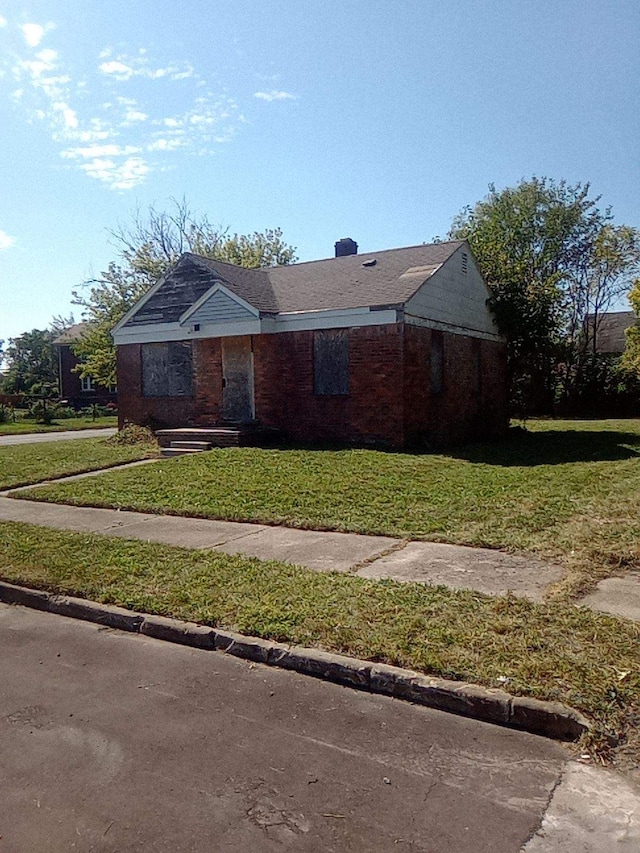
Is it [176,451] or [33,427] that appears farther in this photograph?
[33,427]

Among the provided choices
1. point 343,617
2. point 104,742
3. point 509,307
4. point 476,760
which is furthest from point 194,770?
point 509,307

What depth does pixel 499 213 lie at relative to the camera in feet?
124

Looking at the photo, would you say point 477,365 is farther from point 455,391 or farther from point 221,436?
point 221,436

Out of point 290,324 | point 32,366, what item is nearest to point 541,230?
point 290,324

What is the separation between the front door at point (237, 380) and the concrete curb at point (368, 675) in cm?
1202

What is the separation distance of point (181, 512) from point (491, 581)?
491 cm

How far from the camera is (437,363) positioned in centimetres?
1759

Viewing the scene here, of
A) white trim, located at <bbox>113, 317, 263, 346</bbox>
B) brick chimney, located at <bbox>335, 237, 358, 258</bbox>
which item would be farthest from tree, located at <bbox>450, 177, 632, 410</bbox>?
white trim, located at <bbox>113, 317, 263, 346</bbox>

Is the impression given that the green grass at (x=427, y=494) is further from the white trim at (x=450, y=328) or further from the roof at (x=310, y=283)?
the roof at (x=310, y=283)

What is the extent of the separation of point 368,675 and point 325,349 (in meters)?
12.8

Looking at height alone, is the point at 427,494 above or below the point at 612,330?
below

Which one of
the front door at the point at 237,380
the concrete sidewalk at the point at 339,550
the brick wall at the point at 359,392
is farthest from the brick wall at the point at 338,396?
the concrete sidewalk at the point at 339,550

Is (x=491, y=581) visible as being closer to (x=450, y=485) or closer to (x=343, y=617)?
(x=343, y=617)

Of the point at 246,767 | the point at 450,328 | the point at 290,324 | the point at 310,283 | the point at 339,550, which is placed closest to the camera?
the point at 246,767
